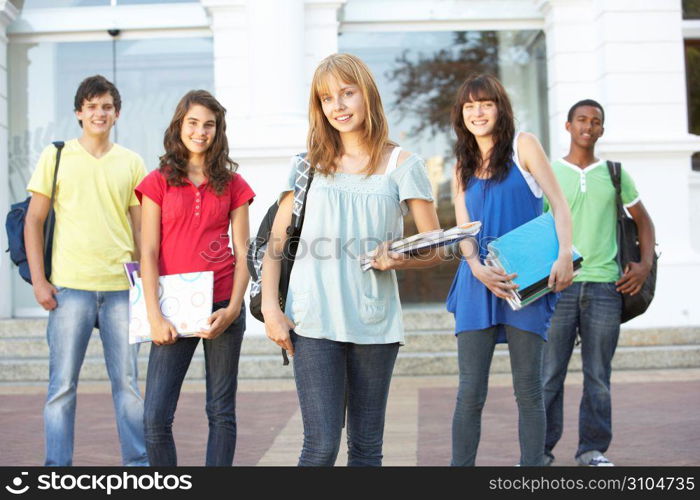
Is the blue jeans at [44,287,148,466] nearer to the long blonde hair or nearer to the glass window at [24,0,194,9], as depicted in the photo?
the long blonde hair

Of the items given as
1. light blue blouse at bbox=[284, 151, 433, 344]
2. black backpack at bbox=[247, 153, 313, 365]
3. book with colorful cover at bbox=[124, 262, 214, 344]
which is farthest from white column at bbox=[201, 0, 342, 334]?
light blue blouse at bbox=[284, 151, 433, 344]

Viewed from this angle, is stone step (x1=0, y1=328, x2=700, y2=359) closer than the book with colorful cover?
No

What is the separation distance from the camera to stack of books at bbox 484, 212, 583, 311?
13.9 feet

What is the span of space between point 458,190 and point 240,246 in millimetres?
1054

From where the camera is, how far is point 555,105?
35.9ft

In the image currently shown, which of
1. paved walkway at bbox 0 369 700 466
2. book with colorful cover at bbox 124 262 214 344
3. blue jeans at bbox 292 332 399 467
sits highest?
book with colorful cover at bbox 124 262 214 344

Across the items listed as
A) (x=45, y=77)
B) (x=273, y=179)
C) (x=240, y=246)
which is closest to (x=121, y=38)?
(x=45, y=77)

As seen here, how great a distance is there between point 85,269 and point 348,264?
1.98 metres

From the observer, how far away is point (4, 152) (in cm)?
1130

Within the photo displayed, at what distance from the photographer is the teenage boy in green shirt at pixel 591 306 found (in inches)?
207

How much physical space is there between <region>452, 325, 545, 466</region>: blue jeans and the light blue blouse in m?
0.78

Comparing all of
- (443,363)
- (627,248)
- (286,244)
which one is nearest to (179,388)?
(286,244)

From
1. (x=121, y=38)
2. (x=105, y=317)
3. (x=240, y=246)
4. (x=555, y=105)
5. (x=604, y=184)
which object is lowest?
(x=105, y=317)
